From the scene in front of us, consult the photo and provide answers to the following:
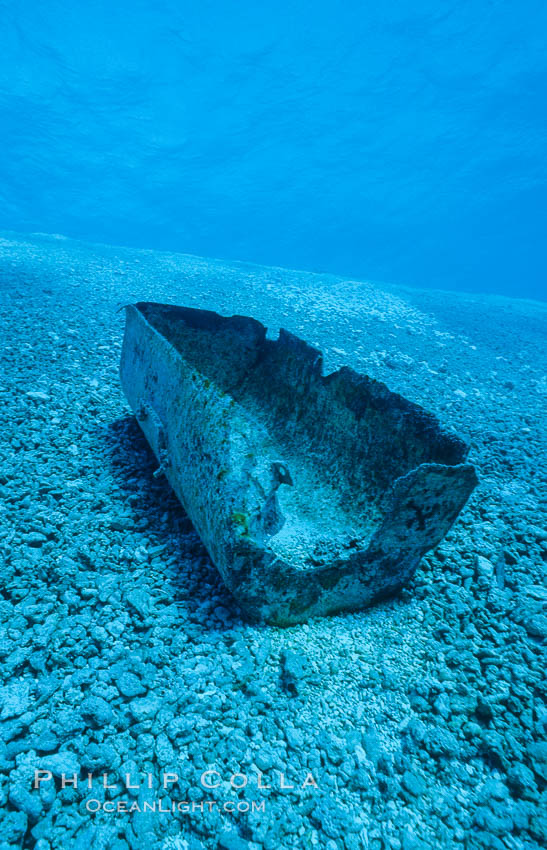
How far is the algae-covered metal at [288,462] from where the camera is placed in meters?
2.20

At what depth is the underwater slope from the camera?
5.26 ft

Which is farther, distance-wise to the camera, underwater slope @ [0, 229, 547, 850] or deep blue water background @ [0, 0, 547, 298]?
deep blue water background @ [0, 0, 547, 298]

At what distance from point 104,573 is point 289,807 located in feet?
5.43

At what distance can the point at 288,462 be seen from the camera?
3.98 meters

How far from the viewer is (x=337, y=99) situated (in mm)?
61406

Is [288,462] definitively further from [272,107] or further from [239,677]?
[272,107]

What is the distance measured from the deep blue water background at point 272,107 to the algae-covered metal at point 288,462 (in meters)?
62.5

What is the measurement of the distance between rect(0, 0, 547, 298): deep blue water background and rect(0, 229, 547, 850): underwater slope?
212 feet

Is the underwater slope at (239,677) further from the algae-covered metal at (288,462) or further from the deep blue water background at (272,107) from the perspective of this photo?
the deep blue water background at (272,107)

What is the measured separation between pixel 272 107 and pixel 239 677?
82771 mm

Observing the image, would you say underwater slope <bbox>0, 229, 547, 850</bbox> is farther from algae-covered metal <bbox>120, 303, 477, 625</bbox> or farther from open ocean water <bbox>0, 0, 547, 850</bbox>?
algae-covered metal <bbox>120, 303, 477, 625</bbox>

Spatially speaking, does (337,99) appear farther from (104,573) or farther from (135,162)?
(104,573)

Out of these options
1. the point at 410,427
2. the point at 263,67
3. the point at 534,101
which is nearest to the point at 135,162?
the point at 263,67

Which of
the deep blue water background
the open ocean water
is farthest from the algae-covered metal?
the deep blue water background
